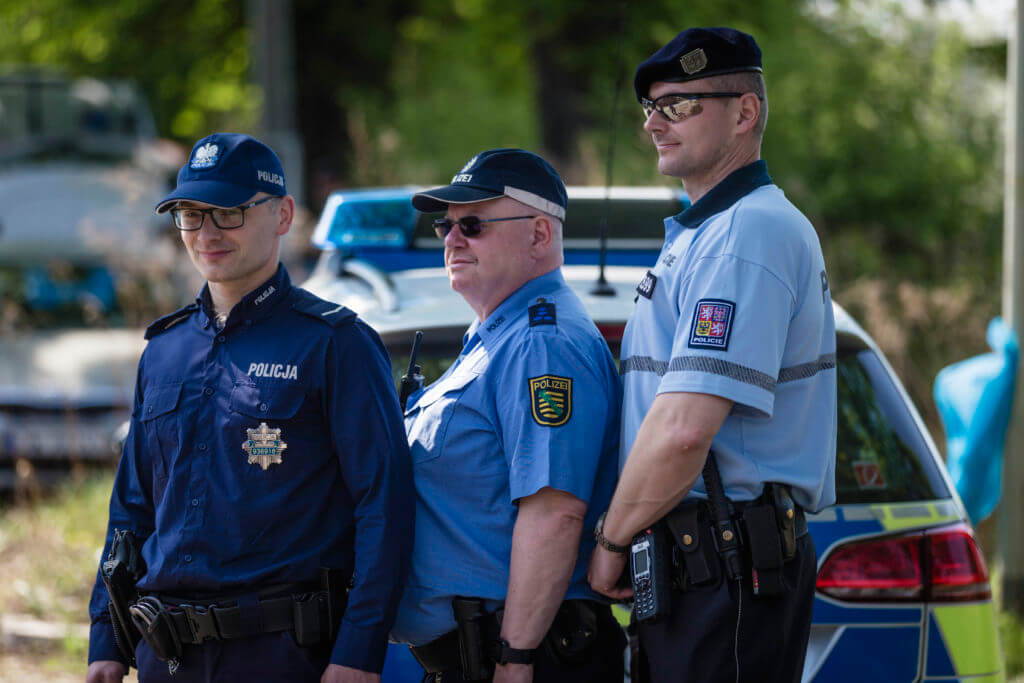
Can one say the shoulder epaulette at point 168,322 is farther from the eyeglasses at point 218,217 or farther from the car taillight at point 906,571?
the car taillight at point 906,571

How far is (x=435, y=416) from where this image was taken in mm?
2424

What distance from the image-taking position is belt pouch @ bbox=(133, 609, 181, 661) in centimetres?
238

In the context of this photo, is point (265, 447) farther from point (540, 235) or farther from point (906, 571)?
point (906, 571)

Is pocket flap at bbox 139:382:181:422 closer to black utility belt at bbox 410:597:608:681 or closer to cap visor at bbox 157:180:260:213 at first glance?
cap visor at bbox 157:180:260:213

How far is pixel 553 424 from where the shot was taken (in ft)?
7.32

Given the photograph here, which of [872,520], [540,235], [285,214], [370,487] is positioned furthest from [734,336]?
[285,214]

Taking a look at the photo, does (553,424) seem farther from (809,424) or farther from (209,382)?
(209,382)

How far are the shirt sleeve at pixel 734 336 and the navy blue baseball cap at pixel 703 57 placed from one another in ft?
1.34

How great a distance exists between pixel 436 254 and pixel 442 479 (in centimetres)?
163

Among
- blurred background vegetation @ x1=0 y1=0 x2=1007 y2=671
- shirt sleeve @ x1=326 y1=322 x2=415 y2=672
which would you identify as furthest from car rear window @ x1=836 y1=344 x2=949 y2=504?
blurred background vegetation @ x1=0 y1=0 x2=1007 y2=671

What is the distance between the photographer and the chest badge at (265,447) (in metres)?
2.40

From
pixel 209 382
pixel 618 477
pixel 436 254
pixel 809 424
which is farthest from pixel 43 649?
pixel 809 424

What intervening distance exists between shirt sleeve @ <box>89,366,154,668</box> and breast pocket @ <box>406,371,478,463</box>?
24.8 inches

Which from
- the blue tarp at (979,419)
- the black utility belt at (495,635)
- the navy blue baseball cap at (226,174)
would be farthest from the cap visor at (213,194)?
the blue tarp at (979,419)
